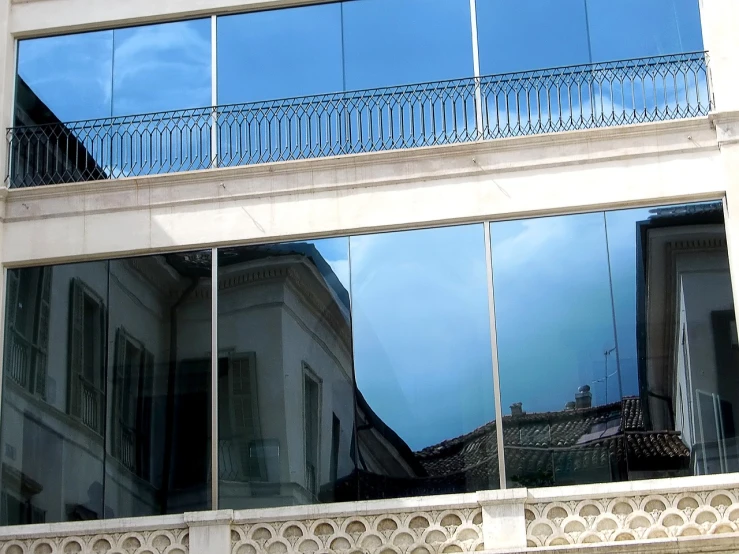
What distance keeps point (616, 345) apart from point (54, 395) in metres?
6.35

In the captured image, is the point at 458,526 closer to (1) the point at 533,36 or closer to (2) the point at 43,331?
(2) the point at 43,331

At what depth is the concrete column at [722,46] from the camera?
688 inches

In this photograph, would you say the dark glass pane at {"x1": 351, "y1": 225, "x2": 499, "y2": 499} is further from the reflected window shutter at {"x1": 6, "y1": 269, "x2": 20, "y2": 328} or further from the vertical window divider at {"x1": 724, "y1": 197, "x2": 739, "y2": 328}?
the reflected window shutter at {"x1": 6, "y1": 269, "x2": 20, "y2": 328}

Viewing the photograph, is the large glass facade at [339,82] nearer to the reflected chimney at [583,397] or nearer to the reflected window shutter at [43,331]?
the reflected window shutter at [43,331]

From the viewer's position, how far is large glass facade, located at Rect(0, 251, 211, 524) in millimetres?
17266

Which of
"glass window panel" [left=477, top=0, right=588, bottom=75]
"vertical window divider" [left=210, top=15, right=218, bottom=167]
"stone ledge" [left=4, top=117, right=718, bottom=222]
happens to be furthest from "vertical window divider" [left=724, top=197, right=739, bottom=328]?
"vertical window divider" [left=210, top=15, right=218, bottom=167]

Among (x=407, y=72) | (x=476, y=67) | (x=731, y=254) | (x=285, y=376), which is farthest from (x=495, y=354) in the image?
(x=407, y=72)

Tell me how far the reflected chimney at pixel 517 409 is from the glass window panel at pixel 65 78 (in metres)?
6.17

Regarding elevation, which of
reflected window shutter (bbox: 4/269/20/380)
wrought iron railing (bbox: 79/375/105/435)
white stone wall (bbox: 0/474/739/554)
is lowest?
white stone wall (bbox: 0/474/739/554)

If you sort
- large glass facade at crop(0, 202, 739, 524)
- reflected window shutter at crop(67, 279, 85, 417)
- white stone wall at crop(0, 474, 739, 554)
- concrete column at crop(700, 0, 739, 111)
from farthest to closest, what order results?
reflected window shutter at crop(67, 279, 85, 417) < concrete column at crop(700, 0, 739, 111) < large glass facade at crop(0, 202, 739, 524) < white stone wall at crop(0, 474, 739, 554)

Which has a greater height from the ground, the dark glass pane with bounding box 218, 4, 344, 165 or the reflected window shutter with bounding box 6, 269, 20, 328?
the dark glass pane with bounding box 218, 4, 344, 165

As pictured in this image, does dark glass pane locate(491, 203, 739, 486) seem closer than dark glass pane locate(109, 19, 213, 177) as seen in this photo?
Yes

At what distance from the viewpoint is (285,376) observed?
682 inches

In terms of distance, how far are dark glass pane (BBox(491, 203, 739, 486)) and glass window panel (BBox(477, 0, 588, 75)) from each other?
1984mm
